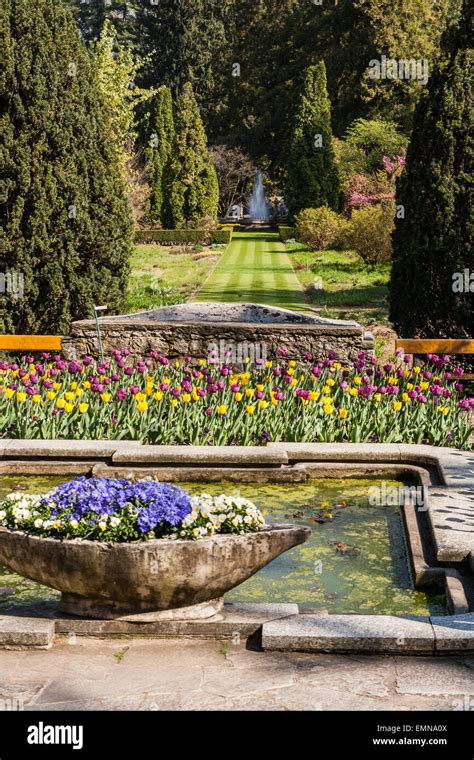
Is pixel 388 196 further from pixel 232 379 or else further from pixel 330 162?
pixel 232 379

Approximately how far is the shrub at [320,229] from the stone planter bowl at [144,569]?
97.0 ft

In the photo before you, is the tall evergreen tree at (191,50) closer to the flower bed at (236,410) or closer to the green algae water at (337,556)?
the flower bed at (236,410)

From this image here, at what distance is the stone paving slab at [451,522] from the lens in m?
6.51

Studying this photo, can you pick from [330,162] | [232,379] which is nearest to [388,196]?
[330,162]

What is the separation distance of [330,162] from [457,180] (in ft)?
107

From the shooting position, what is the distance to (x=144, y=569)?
5137 mm

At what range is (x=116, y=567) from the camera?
5.14 m

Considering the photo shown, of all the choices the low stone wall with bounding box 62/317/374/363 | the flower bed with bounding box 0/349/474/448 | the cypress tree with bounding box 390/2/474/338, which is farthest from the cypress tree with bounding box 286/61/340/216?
the flower bed with bounding box 0/349/474/448

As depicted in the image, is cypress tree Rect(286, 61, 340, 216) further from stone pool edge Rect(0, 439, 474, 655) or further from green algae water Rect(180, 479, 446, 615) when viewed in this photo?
green algae water Rect(180, 479, 446, 615)

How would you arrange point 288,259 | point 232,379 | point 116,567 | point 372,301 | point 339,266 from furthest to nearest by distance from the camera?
point 288,259 → point 339,266 → point 372,301 → point 232,379 → point 116,567

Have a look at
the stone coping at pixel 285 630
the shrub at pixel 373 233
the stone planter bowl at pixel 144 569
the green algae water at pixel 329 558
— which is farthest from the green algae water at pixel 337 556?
the shrub at pixel 373 233

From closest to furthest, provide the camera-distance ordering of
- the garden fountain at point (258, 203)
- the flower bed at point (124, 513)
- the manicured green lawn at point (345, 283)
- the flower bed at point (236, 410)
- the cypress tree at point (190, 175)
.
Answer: the flower bed at point (124, 513) < the flower bed at point (236, 410) < the manicured green lawn at point (345, 283) < the cypress tree at point (190, 175) < the garden fountain at point (258, 203)

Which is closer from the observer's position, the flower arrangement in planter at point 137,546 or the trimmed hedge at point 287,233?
the flower arrangement in planter at point 137,546

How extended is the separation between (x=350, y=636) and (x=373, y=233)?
23.6 meters
